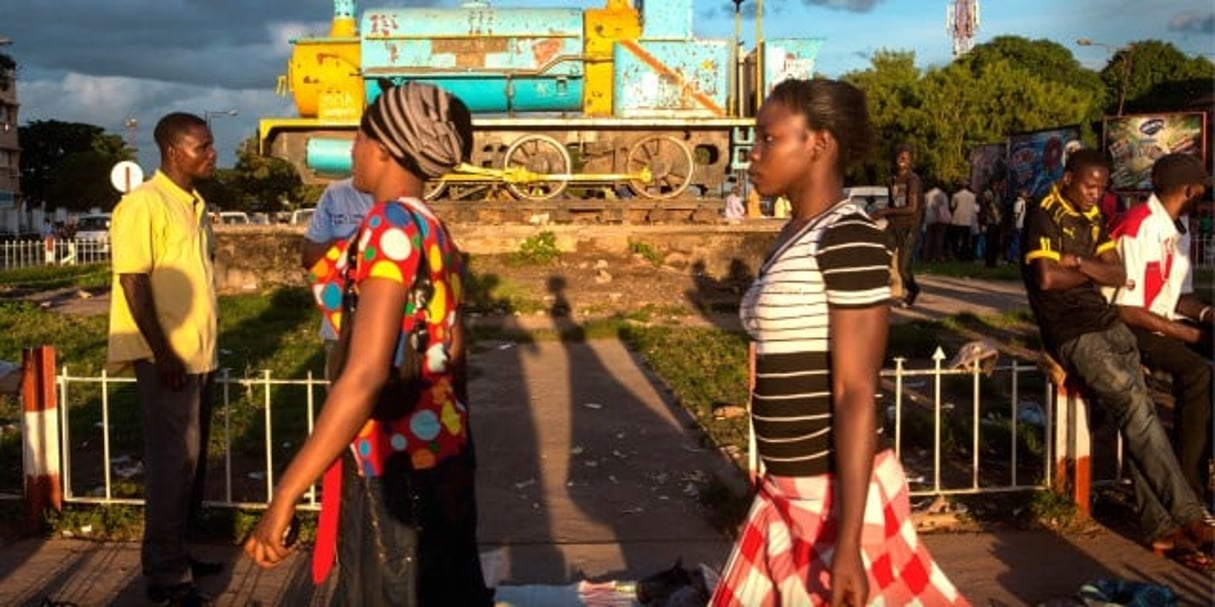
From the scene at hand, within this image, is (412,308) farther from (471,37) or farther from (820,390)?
(471,37)

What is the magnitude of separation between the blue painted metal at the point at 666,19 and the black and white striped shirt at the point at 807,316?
15553 mm

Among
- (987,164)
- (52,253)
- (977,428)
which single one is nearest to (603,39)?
(977,428)

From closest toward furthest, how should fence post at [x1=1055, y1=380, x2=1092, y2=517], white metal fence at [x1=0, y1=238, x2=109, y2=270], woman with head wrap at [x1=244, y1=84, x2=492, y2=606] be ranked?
woman with head wrap at [x1=244, y1=84, x2=492, y2=606], fence post at [x1=1055, y1=380, x2=1092, y2=517], white metal fence at [x1=0, y1=238, x2=109, y2=270]

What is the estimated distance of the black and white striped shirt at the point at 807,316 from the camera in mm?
2355


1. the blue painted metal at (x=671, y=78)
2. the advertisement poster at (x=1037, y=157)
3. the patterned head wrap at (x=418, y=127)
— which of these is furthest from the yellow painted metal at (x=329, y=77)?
the advertisement poster at (x=1037, y=157)

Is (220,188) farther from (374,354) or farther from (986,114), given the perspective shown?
(374,354)

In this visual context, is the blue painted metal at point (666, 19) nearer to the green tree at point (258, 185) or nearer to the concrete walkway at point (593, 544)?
the concrete walkway at point (593, 544)

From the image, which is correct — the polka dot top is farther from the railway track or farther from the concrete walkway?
the railway track

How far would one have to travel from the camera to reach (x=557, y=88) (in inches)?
702

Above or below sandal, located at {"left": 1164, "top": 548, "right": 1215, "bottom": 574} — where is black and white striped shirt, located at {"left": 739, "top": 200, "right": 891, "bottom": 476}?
above

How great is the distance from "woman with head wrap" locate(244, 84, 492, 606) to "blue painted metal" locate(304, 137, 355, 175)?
50.4 feet

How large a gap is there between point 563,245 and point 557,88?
3.17 meters

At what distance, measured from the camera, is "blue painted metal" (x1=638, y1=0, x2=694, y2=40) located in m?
17.6

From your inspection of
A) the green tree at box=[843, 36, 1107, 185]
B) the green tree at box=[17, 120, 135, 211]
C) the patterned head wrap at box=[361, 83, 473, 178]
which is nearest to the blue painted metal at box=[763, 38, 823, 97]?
the patterned head wrap at box=[361, 83, 473, 178]
